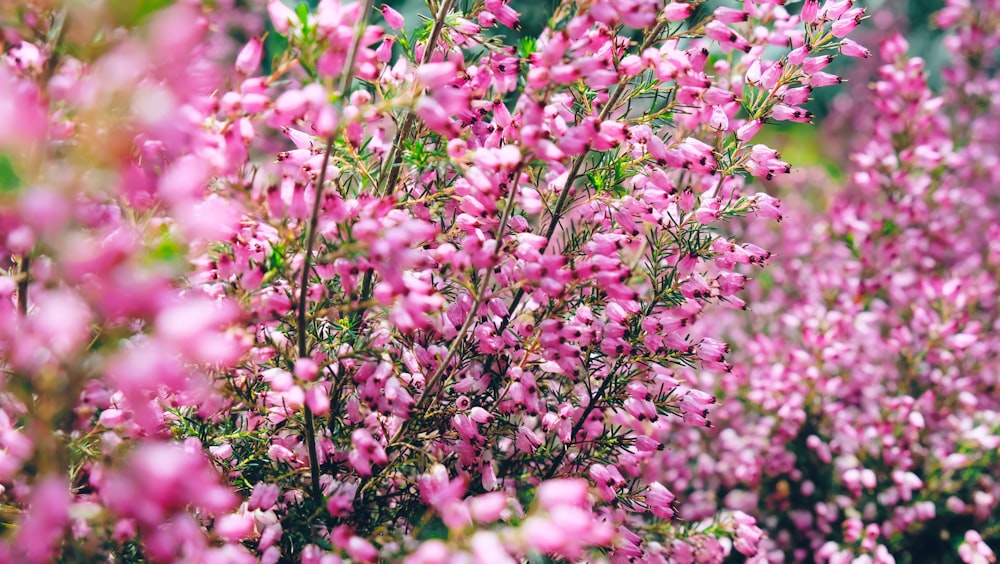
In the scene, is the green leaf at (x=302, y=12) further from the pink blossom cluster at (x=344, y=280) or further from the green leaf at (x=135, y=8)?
the green leaf at (x=135, y=8)

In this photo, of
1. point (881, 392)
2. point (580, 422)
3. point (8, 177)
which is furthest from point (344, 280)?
point (881, 392)

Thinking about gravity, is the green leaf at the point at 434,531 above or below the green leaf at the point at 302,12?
below

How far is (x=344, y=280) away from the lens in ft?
4.69

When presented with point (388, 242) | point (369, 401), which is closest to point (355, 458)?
point (369, 401)

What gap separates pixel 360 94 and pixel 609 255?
0.73 metres

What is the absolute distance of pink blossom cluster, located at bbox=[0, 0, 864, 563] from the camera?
3.30ft

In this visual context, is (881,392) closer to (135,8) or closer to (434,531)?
(434,531)

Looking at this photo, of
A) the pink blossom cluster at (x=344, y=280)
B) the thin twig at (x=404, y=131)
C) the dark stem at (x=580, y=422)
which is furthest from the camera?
the dark stem at (x=580, y=422)

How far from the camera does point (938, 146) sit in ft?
13.0

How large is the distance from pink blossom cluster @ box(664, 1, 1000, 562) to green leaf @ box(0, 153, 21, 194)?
2942 millimetres

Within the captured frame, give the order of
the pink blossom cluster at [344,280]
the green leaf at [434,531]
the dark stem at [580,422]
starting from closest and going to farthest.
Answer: the pink blossom cluster at [344,280] < the green leaf at [434,531] < the dark stem at [580,422]

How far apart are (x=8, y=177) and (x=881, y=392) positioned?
12.4 feet

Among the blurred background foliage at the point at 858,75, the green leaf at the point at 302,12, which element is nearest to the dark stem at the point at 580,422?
the green leaf at the point at 302,12

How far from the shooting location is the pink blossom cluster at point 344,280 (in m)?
1.01
